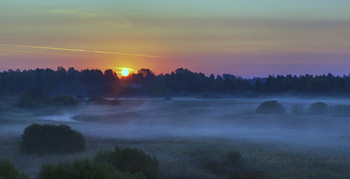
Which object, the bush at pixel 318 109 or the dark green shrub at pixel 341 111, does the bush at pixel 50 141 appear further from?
the bush at pixel 318 109

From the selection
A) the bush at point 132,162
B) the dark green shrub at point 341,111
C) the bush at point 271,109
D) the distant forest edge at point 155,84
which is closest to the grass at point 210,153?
the bush at point 132,162

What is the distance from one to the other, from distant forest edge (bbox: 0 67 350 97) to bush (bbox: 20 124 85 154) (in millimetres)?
77805

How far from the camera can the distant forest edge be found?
10931 cm

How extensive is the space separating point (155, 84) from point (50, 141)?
116943 millimetres

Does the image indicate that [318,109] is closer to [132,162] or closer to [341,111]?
[341,111]

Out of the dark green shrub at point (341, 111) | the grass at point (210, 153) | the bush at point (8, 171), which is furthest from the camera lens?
the dark green shrub at point (341, 111)

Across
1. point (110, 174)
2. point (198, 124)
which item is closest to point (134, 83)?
point (198, 124)

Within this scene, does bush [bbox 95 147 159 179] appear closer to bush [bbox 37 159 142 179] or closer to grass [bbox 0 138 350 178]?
grass [bbox 0 138 350 178]

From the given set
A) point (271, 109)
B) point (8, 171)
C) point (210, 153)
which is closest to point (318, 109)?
point (271, 109)

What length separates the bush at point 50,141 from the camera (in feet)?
69.9

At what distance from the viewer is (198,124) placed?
4241 centimetres

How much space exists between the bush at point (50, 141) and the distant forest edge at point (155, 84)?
77805mm

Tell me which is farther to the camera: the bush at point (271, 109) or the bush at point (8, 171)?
the bush at point (271, 109)

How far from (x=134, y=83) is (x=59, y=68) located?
4649 centimetres
